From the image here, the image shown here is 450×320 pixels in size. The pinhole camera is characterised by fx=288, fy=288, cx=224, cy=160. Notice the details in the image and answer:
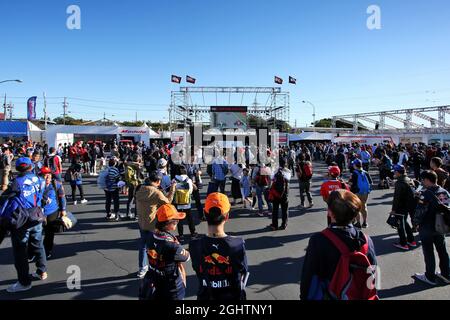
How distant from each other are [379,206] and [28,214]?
9.50 m

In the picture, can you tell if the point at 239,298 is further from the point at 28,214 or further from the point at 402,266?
the point at 402,266

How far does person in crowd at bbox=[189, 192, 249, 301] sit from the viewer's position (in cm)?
231

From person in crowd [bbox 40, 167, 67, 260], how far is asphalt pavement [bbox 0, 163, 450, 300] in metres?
0.38

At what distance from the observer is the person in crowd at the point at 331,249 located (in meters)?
1.92

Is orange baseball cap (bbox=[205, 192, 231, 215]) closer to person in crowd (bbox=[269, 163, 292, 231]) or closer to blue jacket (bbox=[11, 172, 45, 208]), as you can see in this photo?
blue jacket (bbox=[11, 172, 45, 208])

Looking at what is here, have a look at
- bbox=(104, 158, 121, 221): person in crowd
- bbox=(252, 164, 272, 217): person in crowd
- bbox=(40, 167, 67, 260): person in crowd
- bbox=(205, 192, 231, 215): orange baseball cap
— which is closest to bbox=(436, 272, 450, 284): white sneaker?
bbox=(205, 192, 231, 215): orange baseball cap

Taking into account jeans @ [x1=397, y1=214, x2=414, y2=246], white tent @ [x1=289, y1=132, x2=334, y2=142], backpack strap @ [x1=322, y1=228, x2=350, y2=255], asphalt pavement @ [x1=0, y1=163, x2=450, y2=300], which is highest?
white tent @ [x1=289, y1=132, x2=334, y2=142]

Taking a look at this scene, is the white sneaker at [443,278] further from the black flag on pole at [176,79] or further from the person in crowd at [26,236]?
the black flag on pole at [176,79]

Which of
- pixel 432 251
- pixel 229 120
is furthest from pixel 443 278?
pixel 229 120

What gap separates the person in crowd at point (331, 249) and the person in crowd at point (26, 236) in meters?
3.91

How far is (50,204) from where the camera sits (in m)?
4.95
